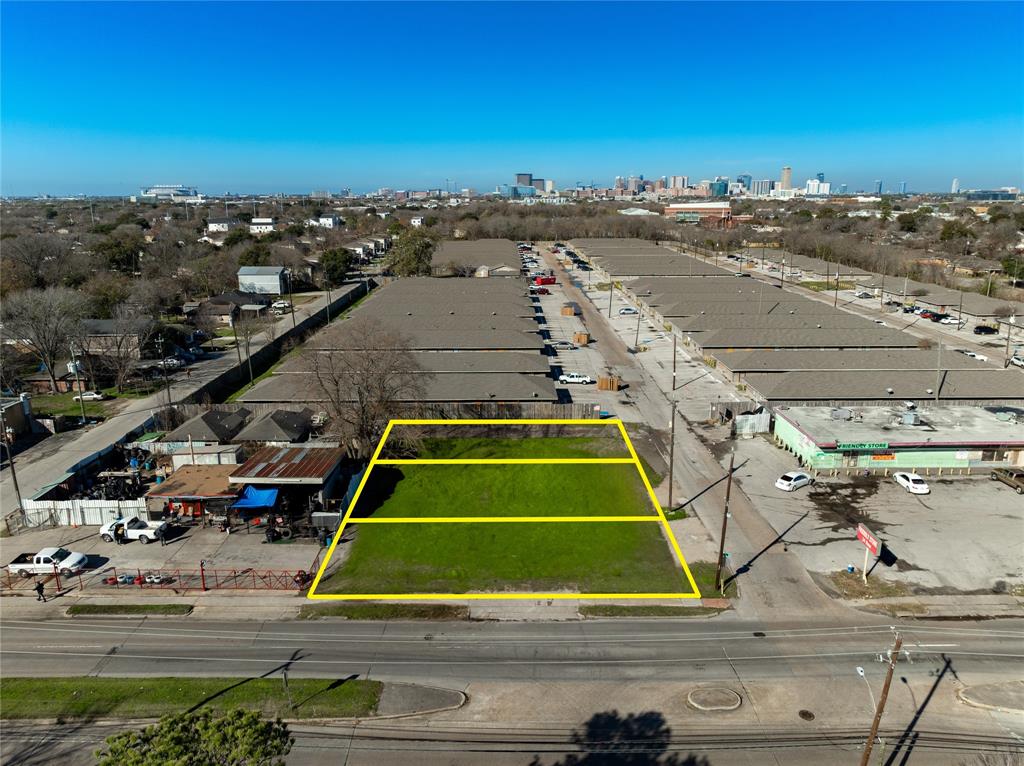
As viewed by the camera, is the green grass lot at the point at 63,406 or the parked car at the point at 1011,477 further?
the green grass lot at the point at 63,406

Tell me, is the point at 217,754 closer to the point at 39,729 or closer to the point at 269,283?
the point at 39,729

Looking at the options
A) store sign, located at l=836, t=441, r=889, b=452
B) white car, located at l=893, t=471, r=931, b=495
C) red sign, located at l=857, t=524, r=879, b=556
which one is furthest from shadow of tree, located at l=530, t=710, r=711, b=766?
white car, located at l=893, t=471, r=931, b=495

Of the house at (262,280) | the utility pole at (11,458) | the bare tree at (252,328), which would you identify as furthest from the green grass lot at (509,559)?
the house at (262,280)

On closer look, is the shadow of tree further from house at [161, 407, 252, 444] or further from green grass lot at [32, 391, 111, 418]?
green grass lot at [32, 391, 111, 418]

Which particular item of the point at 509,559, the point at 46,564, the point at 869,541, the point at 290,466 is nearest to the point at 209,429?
the point at 290,466

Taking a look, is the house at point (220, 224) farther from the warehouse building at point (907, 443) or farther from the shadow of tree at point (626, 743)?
the shadow of tree at point (626, 743)

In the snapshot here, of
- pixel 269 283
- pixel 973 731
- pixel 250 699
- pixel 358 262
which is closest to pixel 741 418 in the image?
pixel 973 731
